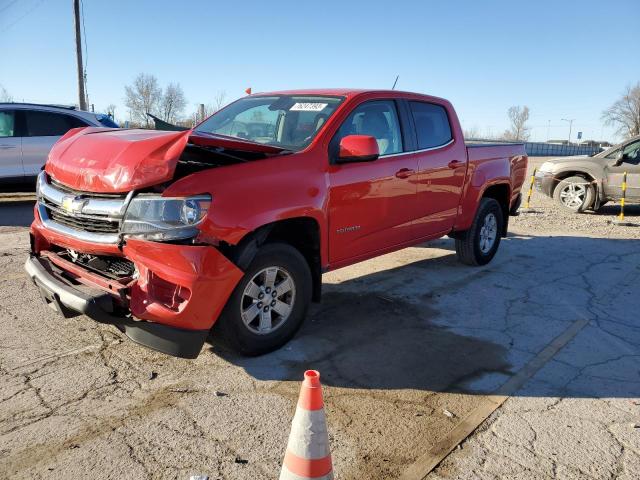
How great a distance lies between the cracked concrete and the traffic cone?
44 cm

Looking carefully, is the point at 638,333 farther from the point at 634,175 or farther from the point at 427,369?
the point at 634,175

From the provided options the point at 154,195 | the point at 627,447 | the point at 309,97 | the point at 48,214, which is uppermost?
the point at 309,97

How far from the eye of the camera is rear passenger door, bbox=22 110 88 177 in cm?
983

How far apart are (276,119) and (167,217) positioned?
1866mm

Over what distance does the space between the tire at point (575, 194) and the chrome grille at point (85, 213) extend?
10.8 meters

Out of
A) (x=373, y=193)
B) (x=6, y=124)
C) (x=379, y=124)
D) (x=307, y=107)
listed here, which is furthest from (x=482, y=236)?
(x=6, y=124)

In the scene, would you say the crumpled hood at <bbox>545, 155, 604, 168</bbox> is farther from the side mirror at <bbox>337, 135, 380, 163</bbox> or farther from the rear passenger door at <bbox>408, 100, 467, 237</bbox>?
the side mirror at <bbox>337, 135, 380, 163</bbox>

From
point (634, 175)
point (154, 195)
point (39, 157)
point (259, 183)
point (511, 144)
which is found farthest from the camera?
point (634, 175)

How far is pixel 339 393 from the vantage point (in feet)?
11.0

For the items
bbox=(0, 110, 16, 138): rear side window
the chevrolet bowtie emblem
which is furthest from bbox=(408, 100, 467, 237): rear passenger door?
bbox=(0, 110, 16, 138): rear side window

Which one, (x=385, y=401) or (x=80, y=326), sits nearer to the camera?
(x=385, y=401)

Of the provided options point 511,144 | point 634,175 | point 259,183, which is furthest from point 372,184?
point 634,175

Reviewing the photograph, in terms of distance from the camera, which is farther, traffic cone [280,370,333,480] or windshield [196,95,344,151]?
windshield [196,95,344,151]

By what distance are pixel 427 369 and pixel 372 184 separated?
1606 mm
